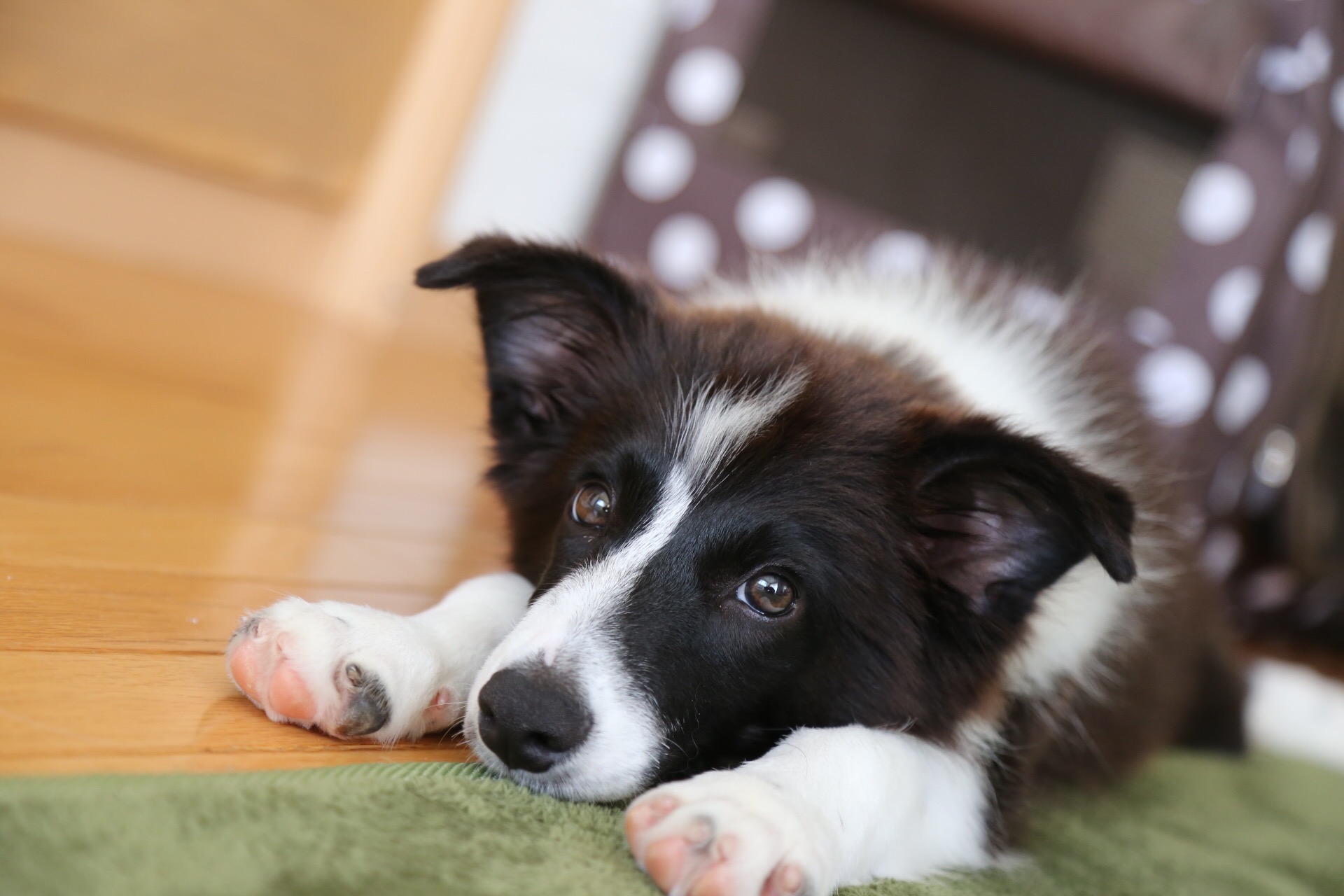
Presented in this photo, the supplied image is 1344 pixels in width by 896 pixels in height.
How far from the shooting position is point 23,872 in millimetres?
889

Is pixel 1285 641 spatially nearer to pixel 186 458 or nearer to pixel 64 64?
pixel 186 458

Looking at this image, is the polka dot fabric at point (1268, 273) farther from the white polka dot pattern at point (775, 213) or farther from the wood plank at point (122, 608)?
the wood plank at point (122, 608)

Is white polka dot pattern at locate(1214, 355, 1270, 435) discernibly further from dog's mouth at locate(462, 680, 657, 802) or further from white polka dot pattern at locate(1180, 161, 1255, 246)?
dog's mouth at locate(462, 680, 657, 802)

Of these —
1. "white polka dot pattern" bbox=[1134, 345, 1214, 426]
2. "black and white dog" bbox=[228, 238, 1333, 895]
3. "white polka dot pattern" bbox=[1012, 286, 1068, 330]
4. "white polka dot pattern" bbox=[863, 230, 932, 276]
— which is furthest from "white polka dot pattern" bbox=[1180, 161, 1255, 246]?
"black and white dog" bbox=[228, 238, 1333, 895]

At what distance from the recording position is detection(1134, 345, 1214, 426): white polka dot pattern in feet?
11.9

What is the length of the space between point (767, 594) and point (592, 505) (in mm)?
287

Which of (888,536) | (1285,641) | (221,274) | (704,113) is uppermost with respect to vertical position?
(704,113)

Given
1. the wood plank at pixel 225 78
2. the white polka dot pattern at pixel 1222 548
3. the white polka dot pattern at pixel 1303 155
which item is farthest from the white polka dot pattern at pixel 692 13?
the white polka dot pattern at pixel 1222 548

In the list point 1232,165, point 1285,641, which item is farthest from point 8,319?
point 1285,641

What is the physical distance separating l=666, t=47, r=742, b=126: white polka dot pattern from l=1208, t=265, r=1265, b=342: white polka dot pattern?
1735 millimetres

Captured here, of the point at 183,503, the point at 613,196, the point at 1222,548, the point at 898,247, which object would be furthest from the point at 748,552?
the point at 1222,548

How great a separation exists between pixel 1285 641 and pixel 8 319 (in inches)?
176

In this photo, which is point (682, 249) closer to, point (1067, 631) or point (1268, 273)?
point (1268, 273)

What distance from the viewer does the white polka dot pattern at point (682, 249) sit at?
12.9 feet
